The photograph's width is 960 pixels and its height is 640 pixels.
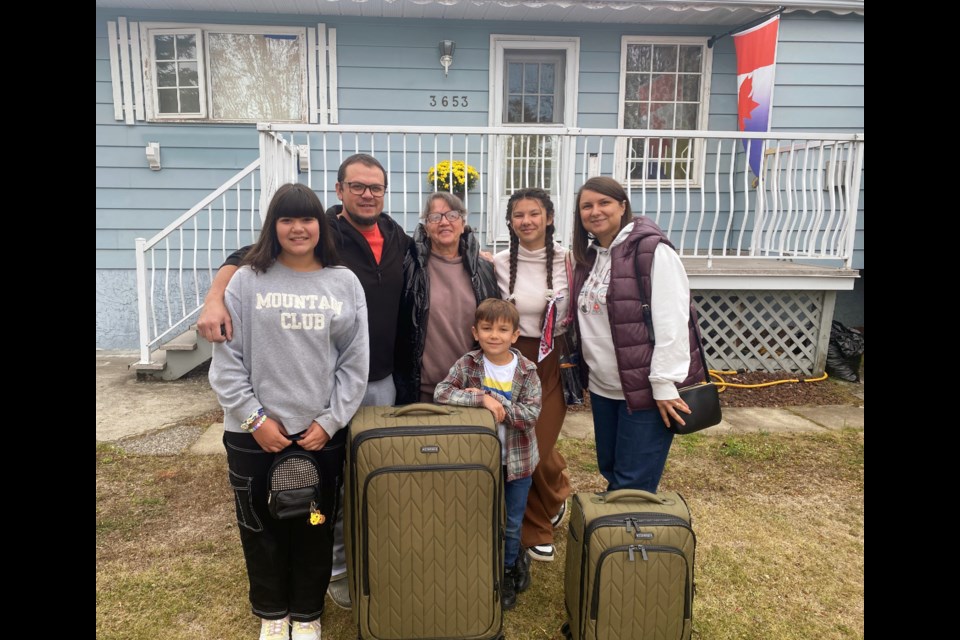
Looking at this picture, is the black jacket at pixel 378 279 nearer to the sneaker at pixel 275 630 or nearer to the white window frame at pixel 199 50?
the sneaker at pixel 275 630

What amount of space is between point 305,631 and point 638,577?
1.18 m

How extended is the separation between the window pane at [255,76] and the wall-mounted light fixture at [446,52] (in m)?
1.49

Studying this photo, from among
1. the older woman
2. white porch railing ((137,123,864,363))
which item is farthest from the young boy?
white porch railing ((137,123,864,363))

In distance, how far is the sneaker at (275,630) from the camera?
2.06 meters

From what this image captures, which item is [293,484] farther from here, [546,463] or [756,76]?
[756,76]

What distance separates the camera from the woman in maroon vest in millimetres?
2096

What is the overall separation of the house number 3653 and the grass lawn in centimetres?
399

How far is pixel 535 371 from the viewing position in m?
2.26

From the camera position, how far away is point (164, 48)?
604 cm

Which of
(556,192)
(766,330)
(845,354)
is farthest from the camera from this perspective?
(556,192)

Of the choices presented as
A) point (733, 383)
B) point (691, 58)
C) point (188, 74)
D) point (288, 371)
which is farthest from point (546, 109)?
point (288, 371)

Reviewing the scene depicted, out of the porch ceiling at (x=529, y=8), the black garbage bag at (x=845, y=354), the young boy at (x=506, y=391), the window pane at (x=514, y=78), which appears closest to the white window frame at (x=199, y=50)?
the porch ceiling at (x=529, y=8)

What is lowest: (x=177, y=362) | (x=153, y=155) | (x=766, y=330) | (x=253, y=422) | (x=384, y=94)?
(x=177, y=362)

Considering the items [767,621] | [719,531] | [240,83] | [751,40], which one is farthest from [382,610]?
[751,40]
